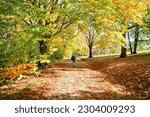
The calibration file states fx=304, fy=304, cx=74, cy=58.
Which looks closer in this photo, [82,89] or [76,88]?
[82,89]

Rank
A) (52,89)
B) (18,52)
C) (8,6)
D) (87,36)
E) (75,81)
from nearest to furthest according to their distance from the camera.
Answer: (52,89) → (18,52) → (75,81) → (8,6) → (87,36)

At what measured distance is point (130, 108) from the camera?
10422 mm

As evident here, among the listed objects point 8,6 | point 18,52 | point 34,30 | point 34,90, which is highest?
point 8,6

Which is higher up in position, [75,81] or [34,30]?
[34,30]

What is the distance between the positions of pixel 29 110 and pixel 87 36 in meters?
52.0

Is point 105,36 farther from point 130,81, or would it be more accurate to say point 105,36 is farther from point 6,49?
point 6,49

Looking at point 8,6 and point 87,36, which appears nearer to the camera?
point 8,6

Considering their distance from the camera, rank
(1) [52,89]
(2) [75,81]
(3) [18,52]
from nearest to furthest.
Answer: (1) [52,89] → (3) [18,52] → (2) [75,81]

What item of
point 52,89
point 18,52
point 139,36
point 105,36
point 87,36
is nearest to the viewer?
point 52,89

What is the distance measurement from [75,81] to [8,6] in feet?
22.3

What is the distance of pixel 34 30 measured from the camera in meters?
16.5

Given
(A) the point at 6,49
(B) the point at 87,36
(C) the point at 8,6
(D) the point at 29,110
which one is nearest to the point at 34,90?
(A) the point at 6,49

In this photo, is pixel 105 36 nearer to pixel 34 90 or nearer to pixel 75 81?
pixel 75 81

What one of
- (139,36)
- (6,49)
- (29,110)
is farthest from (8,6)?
(139,36)
